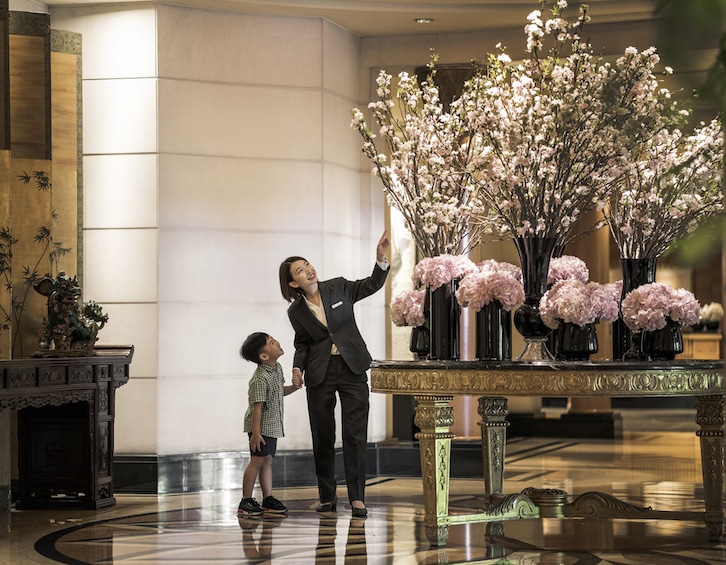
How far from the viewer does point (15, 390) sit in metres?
6.23

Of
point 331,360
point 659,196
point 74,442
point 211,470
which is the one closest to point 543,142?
point 659,196

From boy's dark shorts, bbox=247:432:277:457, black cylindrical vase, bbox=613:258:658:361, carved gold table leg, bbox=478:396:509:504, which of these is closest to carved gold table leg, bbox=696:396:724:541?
black cylindrical vase, bbox=613:258:658:361

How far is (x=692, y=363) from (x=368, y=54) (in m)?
4.74

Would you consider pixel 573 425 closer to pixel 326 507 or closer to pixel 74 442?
pixel 326 507

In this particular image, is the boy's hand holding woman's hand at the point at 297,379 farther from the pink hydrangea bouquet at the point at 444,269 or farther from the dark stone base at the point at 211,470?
the dark stone base at the point at 211,470

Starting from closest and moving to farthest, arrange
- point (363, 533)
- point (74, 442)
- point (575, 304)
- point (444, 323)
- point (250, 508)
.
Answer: point (575, 304)
point (444, 323)
point (363, 533)
point (250, 508)
point (74, 442)

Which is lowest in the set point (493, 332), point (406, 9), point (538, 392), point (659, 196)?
point (538, 392)

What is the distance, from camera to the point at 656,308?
509 cm

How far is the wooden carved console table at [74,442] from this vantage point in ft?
22.4

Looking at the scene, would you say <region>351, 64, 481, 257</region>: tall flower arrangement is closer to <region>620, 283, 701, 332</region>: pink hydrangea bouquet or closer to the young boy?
<region>620, 283, 701, 332</region>: pink hydrangea bouquet

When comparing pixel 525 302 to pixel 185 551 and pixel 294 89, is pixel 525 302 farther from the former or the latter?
pixel 294 89

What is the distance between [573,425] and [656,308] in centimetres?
840

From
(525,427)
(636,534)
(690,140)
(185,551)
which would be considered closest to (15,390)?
(185,551)

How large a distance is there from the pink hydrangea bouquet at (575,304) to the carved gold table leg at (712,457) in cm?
67
